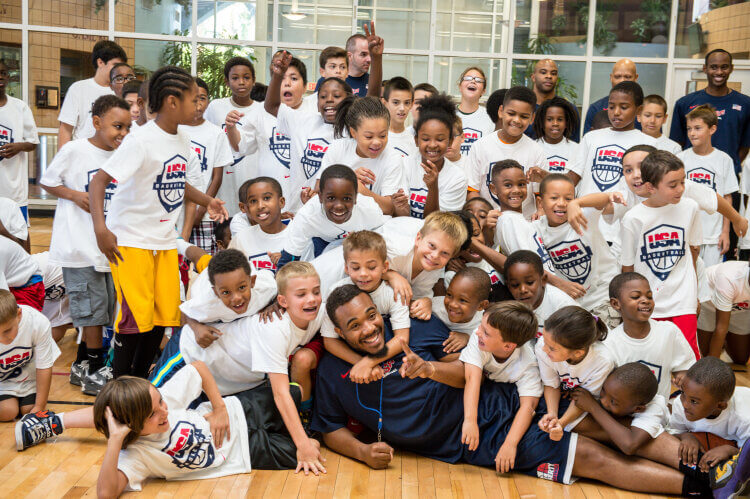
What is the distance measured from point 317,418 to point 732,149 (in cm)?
408

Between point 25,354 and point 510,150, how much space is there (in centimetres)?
268

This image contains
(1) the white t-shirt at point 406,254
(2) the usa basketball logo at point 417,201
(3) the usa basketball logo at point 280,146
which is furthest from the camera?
(3) the usa basketball logo at point 280,146

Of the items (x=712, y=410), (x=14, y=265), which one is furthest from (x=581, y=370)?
(x=14, y=265)

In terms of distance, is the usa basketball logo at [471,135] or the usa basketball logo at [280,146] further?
the usa basketball logo at [471,135]

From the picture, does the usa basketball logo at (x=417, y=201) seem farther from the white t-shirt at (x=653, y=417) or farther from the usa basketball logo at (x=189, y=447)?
the usa basketball logo at (x=189, y=447)

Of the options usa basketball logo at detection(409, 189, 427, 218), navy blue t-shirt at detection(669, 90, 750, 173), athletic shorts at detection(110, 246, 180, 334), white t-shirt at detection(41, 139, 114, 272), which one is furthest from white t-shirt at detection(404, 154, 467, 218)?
navy blue t-shirt at detection(669, 90, 750, 173)

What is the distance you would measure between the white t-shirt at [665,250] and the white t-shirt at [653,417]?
75 cm

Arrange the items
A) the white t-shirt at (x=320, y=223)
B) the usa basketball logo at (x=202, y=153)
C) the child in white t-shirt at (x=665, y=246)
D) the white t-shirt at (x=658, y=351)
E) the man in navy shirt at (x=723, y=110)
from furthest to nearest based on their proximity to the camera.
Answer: the man in navy shirt at (x=723, y=110) → the usa basketball logo at (x=202, y=153) → the child in white t-shirt at (x=665, y=246) → the white t-shirt at (x=320, y=223) → the white t-shirt at (x=658, y=351)

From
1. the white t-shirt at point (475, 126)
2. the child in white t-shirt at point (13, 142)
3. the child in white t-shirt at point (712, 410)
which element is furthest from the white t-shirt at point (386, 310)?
the child in white t-shirt at point (13, 142)

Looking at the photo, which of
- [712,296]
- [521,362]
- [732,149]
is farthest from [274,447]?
[732,149]

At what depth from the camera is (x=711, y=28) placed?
8016mm

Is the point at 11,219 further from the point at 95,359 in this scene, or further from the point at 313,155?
the point at 313,155

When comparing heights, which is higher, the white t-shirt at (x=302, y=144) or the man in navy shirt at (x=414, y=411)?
the white t-shirt at (x=302, y=144)

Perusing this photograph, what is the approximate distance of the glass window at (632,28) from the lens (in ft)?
26.7
